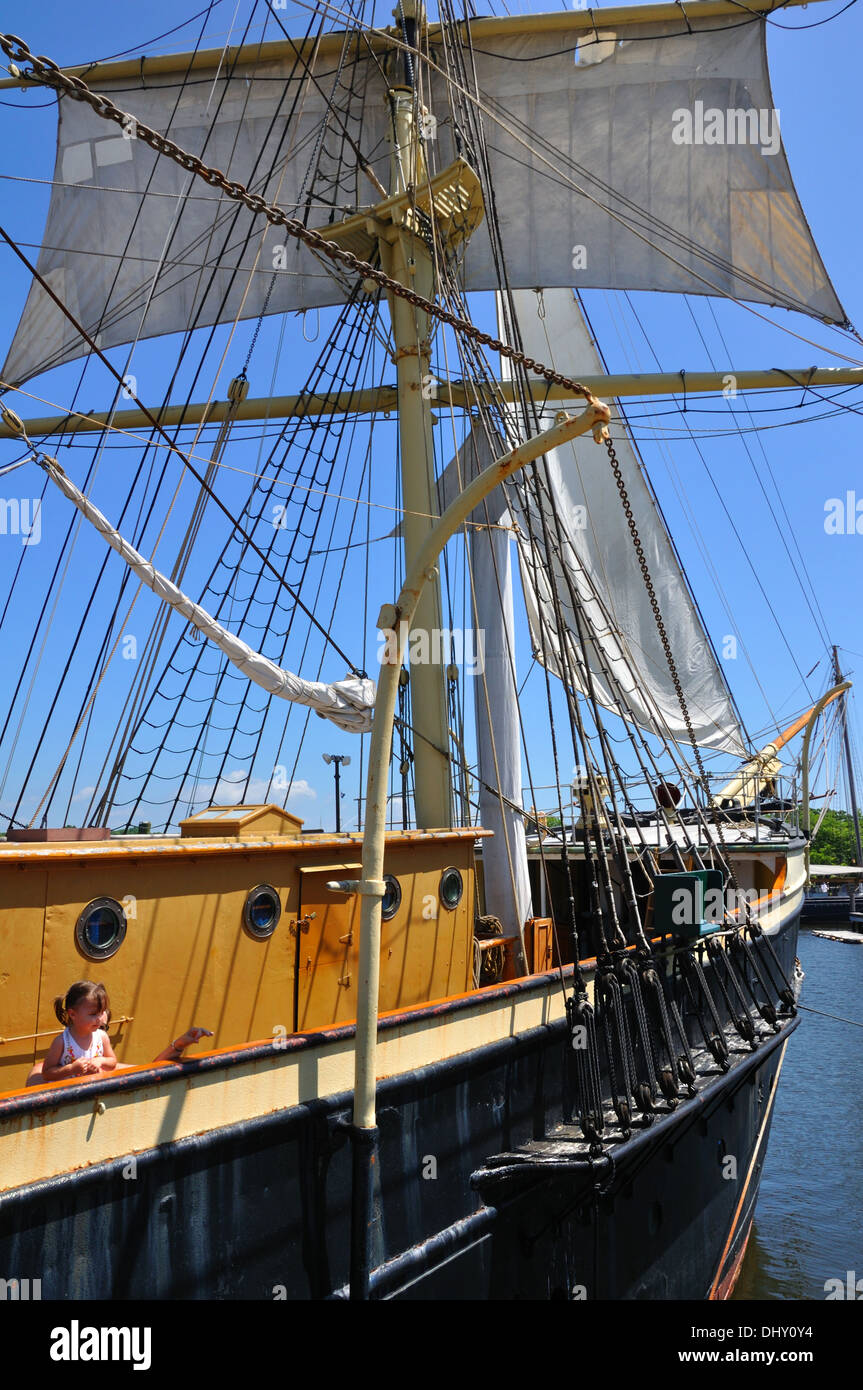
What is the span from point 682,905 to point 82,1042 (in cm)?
547

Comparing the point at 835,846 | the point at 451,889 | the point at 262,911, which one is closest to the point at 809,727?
the point at 451,889

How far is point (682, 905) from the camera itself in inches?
335

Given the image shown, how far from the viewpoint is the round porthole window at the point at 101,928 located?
17.8 ft

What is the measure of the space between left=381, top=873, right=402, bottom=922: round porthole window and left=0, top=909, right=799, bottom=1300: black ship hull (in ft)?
4.17

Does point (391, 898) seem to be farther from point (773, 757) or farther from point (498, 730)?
point (773, 757)

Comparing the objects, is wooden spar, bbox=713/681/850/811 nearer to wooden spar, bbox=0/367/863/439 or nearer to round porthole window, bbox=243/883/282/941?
→ wooden spar, bbox=0/367/863/439

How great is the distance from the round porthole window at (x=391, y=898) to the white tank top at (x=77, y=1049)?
8.88 feet

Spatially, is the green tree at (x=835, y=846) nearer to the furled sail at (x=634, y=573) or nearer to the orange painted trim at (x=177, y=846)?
the furled sail at (x=634, y=573)

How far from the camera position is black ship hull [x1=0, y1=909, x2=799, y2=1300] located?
4.36 meters

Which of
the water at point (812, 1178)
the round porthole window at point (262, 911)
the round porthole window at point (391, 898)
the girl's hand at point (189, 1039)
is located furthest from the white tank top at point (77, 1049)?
the water at point (812, 1178)

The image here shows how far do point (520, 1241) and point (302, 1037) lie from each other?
2.60 m

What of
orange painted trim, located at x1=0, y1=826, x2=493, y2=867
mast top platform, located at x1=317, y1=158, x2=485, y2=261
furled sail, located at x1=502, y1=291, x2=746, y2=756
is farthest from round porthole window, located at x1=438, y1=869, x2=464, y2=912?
furled sail, located at x1=502, y1=291, x2=746, y2=756
